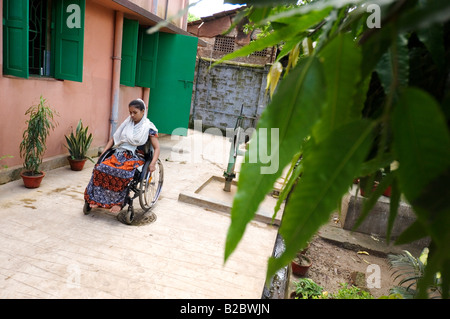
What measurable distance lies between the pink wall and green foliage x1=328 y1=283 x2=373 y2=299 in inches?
172

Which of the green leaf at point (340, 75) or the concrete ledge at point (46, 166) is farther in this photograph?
the concrete ledge at point (46, 166)

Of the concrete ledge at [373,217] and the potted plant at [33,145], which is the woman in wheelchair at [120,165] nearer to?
the potted plant at [33,145]

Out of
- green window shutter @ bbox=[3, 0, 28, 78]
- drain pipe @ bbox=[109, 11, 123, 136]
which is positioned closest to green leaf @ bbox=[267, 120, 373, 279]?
green window shutter @ bbox=[3, 0, 28, 78]

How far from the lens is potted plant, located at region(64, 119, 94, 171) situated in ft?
16.3

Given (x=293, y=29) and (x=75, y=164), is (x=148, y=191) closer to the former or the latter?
(x=75, y=164)

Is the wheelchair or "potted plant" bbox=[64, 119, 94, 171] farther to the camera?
"potted plant" bbox=[64, 119, 94, 171]

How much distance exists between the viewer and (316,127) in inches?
13.1

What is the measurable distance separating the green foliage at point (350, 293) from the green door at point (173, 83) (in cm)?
541

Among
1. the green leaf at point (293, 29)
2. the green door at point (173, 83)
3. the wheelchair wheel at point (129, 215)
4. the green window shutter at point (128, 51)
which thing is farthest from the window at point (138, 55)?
the green leaf at point (293, 29)

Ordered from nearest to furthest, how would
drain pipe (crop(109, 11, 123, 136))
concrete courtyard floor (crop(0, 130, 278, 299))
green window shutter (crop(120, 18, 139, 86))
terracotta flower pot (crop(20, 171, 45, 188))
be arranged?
1. concrete courtyard floor (crop(0, 130, 278, 299))
2. terracotta flower pot (crop(20, 171, 45, 188))
3. drain pipe (crop(109, 11, 123, 136))
4. green window shutter (crop(120, 18, 139, 86))

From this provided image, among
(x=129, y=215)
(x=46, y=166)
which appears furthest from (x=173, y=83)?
(x=129, y=215)

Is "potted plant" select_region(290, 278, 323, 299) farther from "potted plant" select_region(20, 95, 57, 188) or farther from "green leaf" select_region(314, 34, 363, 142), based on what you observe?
"potted plant" select_region(20, 95, 57, 188)

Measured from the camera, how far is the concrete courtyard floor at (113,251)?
245 cm
